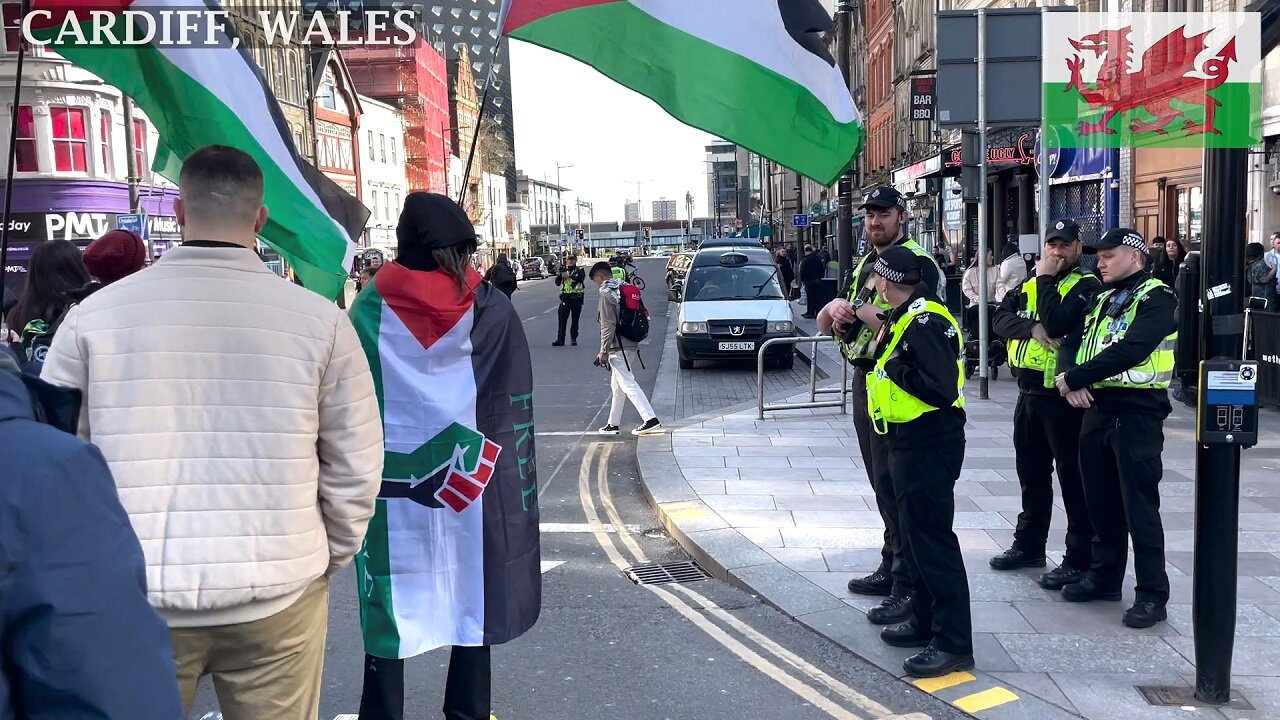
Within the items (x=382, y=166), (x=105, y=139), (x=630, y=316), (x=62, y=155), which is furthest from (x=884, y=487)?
(x=382, y=166)

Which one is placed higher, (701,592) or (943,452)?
(943,452)

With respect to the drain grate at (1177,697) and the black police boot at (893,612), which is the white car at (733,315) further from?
the drain grate at (1177,697)

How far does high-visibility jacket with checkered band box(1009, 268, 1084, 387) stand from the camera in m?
5.50

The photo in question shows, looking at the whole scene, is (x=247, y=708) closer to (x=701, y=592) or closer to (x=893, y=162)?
(x=701, y=592)

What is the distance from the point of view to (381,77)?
68875 millimetres

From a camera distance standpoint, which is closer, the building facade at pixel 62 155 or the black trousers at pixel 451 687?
the black trousers at pixel 451 687

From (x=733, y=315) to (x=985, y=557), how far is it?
10737 millimetres

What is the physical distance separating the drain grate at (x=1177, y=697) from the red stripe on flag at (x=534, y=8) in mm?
3514

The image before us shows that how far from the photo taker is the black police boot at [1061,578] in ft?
18.0

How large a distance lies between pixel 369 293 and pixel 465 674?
1.32 meters

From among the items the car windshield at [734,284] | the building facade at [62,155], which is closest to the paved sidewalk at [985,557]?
the car windshield at [734,284]

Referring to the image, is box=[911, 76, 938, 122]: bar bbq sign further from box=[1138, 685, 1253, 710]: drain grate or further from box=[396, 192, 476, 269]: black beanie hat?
box=[396, 192, 476, 269]: black beanie hat

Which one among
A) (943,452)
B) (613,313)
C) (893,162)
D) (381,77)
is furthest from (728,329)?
(381,77)

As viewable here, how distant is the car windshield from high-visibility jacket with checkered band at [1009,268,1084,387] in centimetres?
1175
